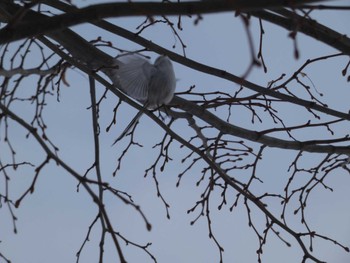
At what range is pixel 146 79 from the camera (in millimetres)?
2283

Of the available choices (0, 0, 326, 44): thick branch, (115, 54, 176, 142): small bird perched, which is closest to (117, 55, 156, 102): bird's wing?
(115, 54, 176, 142): small bird perched

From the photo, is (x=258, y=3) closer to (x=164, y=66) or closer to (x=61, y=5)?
(x=164, y=66)

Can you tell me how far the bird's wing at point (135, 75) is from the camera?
220 cm

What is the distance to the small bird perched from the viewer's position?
221 centimetres

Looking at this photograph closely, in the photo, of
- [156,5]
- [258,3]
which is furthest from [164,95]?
[258,3]

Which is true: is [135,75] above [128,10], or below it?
above

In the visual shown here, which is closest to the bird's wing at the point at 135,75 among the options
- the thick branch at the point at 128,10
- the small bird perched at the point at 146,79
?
the small bird perched at the point at 146,79

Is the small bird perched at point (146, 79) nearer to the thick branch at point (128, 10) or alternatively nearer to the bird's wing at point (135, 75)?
the bird's wing at point (135, 75)

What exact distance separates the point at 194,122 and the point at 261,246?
790mm

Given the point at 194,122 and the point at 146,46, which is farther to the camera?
the point at 194,122

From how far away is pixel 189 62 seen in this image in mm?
2209

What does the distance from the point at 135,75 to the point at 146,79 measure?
0.21 ft

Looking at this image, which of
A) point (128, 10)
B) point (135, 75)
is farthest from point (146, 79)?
point (128, 10)

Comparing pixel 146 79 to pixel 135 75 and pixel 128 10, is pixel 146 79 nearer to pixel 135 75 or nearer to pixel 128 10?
pixel 135 75
